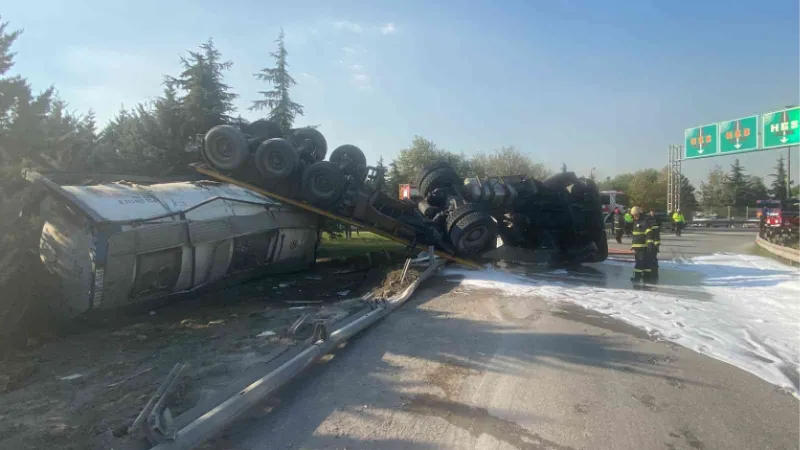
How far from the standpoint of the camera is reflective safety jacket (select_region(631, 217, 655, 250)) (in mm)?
9430

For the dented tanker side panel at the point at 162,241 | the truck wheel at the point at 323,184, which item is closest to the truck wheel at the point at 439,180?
the truck wheel at the point at 323,184

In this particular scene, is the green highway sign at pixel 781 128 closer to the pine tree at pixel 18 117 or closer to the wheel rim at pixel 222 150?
the wheel rim at pixel 222 150

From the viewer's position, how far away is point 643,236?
31.2ft

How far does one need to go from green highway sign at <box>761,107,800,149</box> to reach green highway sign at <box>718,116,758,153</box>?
810 mm

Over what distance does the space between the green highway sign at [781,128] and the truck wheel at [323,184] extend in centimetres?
2273

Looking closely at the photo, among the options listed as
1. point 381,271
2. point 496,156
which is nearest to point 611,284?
point 381,271

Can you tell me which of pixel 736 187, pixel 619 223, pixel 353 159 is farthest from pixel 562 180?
pixel 736 187

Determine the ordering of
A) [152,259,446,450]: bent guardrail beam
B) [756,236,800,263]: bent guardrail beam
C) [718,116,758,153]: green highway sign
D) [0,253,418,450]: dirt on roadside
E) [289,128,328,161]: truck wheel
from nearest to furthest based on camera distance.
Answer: [152,259,446,450]: bent guardrail beam, [0,253,418,450]: dirt on roadside, [289,128,328,161]: truck wheel, [756,236,800,263]: bent guardrail beam, [718,116,758,153]: green highway sign

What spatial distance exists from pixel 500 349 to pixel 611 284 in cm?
467

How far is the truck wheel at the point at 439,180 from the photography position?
469 inches

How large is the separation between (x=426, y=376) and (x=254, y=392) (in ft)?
4.59

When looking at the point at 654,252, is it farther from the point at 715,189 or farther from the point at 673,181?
the point at 715,189

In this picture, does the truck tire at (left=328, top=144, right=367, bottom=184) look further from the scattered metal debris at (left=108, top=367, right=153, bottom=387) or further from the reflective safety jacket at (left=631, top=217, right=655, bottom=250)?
the scattered metal debris at (left=108, top=367, right=153, bottom=387)

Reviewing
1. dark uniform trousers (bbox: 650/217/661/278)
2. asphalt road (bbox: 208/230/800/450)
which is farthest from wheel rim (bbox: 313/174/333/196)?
dark uniform trousers (bbox: 650/217/661/278)
